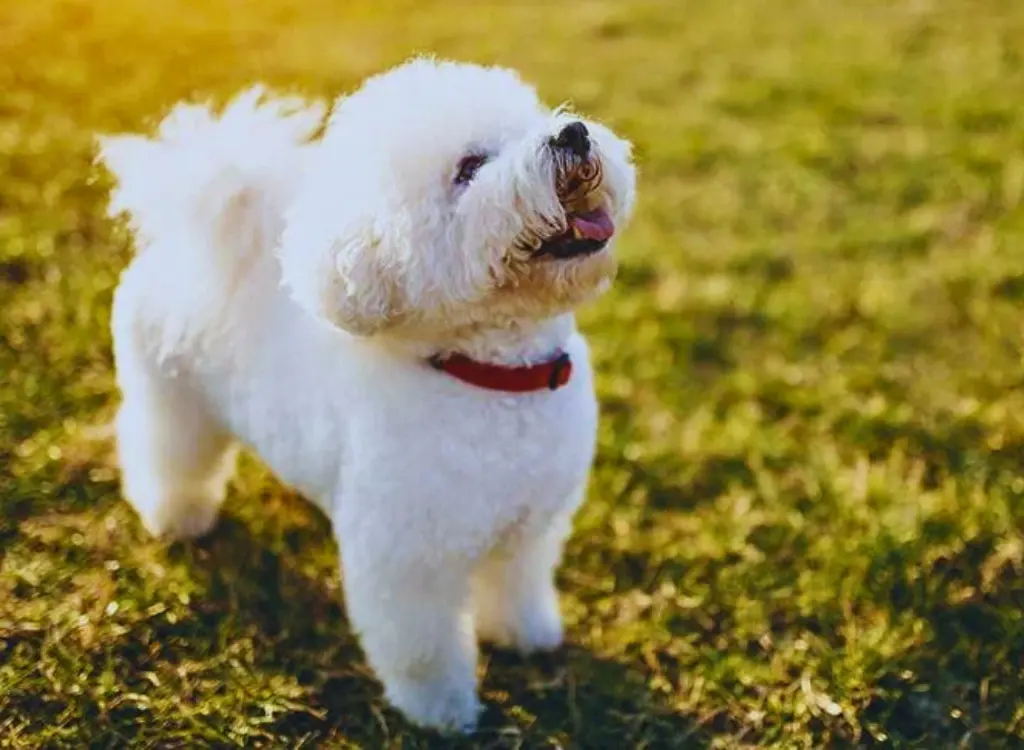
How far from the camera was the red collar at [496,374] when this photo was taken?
7.91 ft

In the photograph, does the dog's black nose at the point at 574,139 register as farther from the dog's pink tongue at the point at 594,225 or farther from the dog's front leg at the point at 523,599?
the dog's front leg at the point at 523,599

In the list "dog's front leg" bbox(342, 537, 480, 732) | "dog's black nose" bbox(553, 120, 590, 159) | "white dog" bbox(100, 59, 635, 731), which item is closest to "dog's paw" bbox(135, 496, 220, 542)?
"white dog" bbox(100, 59, 635, 731)

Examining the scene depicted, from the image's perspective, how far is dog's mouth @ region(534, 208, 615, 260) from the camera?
7.37ft

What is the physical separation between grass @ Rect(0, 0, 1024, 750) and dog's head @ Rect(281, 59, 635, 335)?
98 centimetres

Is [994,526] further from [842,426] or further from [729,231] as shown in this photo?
[729,231]

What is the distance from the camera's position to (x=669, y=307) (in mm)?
4148

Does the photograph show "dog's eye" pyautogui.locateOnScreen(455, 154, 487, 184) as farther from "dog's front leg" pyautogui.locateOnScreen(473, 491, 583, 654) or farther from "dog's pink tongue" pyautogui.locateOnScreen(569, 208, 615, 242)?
"dog's front leg" pyautogui.locateOnScreen(473, 491, 583, 654)

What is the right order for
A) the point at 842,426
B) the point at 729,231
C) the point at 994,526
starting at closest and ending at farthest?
the point at 994,526 → the point at 842,426 → the point at 729,231

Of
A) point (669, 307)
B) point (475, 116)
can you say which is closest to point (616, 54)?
point (669, 307)

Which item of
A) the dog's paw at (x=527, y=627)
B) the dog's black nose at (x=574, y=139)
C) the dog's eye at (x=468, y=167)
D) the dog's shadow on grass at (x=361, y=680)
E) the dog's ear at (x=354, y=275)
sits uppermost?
the dog's black nose at (x=574, y=139)

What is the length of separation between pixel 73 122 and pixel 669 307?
2479mm

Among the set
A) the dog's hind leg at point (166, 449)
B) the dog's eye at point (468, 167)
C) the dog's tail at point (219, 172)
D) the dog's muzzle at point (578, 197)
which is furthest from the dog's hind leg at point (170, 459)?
the dog's muzzle at point (578, 197)

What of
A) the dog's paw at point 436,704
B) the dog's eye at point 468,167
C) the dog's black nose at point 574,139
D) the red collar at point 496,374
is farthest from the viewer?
the dog's paw at point 436,704

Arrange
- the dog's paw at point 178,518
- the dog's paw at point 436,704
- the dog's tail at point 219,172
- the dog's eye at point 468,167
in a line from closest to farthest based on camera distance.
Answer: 1. the dog's eye at point 468,167
2. the dog's tail at point 219,172
3. the dog's paw at point 436,704
4. the dog's paw at point 178,518
